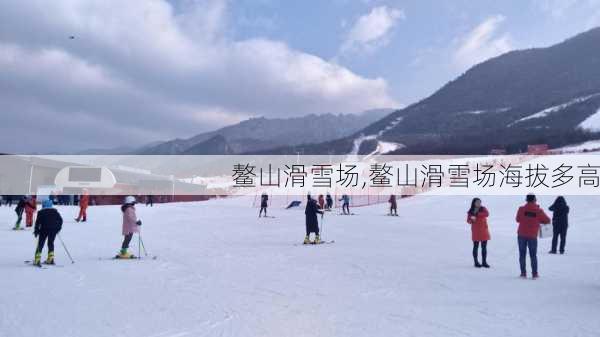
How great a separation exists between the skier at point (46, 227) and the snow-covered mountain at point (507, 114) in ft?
274

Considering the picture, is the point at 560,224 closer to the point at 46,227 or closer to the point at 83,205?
the point at 46,227

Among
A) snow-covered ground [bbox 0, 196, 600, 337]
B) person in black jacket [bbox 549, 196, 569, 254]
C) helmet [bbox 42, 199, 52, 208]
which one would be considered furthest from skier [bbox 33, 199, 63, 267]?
person in black jacket [bbox 549, 196, 569, 254]

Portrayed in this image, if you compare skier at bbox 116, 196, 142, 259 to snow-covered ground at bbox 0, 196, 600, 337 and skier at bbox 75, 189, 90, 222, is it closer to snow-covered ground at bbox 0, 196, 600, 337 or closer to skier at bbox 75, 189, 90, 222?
snow-covered ground at bbox 0, 196, 600, 337

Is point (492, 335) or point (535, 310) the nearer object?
point (492, 335)

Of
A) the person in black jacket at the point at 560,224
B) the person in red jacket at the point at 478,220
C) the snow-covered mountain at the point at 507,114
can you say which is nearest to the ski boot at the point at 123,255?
the person in red jacket at the point at 478,220

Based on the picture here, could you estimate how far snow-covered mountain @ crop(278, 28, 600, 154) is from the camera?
100 m

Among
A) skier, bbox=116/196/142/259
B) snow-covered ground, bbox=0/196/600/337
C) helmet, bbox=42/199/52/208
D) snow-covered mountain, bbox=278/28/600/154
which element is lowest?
snow-covered ground, bbox=0/196/600/337

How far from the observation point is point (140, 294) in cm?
717

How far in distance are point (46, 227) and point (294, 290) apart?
16.9ft

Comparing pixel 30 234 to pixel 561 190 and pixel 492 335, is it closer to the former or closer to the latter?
pixel 492 335


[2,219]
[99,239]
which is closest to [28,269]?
[99,239]

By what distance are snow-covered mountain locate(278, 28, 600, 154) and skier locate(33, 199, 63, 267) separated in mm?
83516

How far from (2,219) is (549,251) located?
2062 centimetres

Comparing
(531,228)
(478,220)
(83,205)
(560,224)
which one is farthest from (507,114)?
(531,228)
